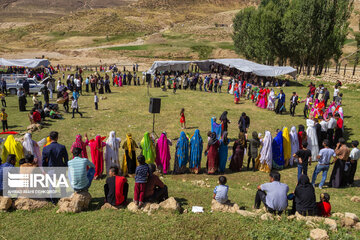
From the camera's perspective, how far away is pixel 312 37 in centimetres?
3291

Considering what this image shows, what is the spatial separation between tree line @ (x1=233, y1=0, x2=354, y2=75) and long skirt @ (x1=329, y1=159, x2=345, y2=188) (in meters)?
28.9

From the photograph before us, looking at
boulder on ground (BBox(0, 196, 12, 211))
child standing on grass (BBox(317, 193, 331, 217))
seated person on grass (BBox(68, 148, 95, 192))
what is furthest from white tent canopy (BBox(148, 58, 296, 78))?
boulder on ground (BBox(0, 196, 12, 211))

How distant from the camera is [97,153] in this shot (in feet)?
29.3

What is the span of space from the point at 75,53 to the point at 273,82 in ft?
171

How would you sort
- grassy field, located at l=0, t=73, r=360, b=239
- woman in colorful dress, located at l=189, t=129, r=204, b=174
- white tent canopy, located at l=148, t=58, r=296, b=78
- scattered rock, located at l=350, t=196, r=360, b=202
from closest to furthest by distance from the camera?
grassy field, located at l=0, t=73, r=360, b=239
scattered rock, located at l=350, t=196, r=360, b=202
woman in colorful dress, located at l=189, t=129, r=204, b=174
white tent canopy, located at l=148, t=58, r=296, b=78

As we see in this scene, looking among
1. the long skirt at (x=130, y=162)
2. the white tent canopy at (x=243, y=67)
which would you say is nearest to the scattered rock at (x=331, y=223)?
the long skirt at (x=130, y=162)

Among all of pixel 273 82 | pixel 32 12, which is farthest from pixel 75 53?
pixel 32 12

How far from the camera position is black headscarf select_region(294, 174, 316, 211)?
579cm

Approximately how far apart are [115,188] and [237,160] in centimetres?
513

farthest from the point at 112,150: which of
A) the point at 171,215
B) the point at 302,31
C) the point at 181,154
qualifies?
the point at 302,31

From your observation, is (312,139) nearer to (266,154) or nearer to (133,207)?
(266,154)

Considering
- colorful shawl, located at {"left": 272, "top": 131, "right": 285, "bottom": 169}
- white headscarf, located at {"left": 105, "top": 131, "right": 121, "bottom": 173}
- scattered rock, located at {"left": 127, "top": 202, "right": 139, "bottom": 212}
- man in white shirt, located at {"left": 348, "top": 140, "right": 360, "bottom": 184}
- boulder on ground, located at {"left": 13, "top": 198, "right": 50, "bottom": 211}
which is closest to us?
scattered rock, located at {"left": 127, "top": 202, "right": 139, "bottom": 212}

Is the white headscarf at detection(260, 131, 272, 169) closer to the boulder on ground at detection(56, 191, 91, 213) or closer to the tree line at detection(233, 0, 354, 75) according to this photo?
the boulder on ground at detection(56, 191, 91, 213)

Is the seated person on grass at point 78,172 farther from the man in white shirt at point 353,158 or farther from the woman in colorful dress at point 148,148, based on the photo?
the man in white shirt at point 353,158
